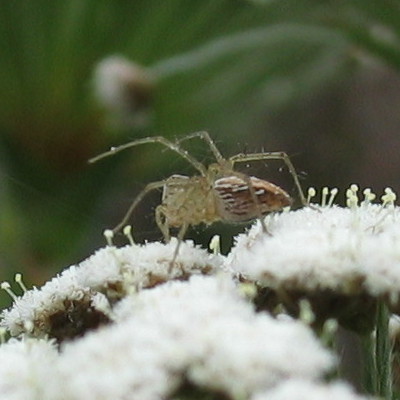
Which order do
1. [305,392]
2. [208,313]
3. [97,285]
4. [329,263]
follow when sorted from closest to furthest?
1. [305,392]
2. [208,313]
3. [329,263]
4. [97,285]

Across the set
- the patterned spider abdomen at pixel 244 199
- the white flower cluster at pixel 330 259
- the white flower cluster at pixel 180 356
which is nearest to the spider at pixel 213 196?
the patterned spider abdomen at pixel 244 199

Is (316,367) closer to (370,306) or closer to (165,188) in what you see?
(370,306)

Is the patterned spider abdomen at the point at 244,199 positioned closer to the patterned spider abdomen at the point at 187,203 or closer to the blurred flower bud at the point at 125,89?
the patterned spider abdomen at the point at 187,203

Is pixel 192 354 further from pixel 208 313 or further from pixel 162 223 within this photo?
pixel 162 223

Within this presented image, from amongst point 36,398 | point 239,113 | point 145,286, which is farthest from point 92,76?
point 36,398

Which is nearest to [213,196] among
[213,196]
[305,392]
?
[213,196]
